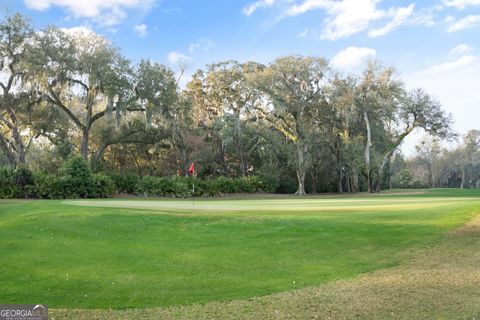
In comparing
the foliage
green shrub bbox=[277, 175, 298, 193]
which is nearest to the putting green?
the foliage

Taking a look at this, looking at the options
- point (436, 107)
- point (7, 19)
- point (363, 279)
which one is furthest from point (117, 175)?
point (436, 107)

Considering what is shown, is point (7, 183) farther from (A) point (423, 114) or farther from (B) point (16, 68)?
(A) point (423, 114)

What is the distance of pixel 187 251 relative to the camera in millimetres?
9539

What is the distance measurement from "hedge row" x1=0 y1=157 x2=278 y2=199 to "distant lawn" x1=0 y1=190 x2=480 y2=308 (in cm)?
1248

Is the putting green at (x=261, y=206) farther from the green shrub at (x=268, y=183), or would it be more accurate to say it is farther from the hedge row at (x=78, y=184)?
the green shrub at (x=268, y=183)

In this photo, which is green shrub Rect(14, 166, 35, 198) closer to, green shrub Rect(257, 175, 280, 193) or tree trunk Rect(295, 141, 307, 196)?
green shrub Rect(257, 175, 280, 193)

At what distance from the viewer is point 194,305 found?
6301mm

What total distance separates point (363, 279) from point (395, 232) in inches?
167

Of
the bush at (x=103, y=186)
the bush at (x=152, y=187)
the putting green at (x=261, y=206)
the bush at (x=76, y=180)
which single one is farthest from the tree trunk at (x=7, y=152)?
the putting green at (x=261, y=206)

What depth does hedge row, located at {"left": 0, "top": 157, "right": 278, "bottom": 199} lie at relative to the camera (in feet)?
86.5

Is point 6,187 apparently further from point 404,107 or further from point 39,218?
point 404,107
